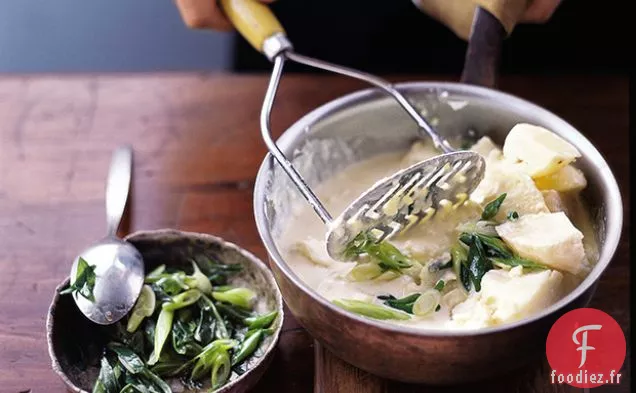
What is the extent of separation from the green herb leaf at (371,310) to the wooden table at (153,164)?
143 mm

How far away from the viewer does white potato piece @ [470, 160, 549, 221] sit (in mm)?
1577

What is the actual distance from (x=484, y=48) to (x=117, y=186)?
0.83 meters

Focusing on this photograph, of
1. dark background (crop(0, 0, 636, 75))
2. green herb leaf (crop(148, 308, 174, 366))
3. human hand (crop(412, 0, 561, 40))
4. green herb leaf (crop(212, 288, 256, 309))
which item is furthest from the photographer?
dark background (crop(0, 0, 636, 75))

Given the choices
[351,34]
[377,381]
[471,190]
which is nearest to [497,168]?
[471,190]

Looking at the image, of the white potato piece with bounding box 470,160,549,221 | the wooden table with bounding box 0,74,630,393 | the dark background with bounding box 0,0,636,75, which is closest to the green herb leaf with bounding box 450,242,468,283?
the white potato piece with bounding box 470,160,549,221

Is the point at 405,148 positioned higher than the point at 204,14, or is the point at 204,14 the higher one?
the point at 204,14

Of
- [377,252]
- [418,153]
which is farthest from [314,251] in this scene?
[418,153]

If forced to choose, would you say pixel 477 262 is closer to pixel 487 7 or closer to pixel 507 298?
pixel 507 298

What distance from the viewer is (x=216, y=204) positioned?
6.29 feet

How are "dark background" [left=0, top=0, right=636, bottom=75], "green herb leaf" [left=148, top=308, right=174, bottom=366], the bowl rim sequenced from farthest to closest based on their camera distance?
"dark background" [left=0, top=0, right=636, bottom=75] < "green herb leaf" [left=148, top=308, right=174, bottom=366] < the bowl rim

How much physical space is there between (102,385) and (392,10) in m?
1.35

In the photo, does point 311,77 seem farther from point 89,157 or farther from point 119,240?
point 119,240

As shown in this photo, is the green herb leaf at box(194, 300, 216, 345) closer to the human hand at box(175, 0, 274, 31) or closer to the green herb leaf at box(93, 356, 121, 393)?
the green herb leaf at box(93, 356, 121, 393)

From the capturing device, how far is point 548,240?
147 cm
